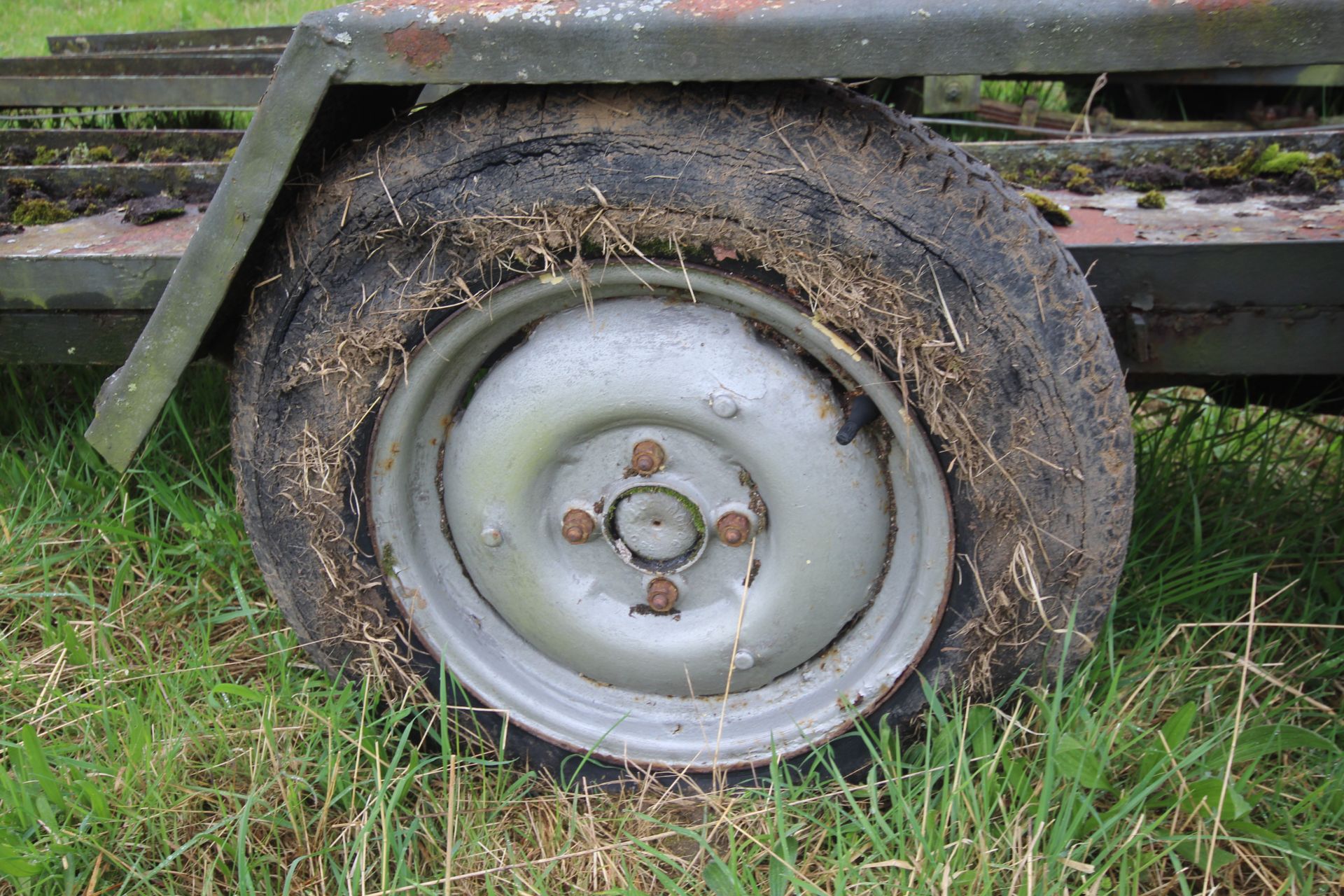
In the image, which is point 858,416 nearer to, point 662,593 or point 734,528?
point 734,528

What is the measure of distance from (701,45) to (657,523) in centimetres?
68

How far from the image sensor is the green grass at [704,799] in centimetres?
142

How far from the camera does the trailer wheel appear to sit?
1.30 metres

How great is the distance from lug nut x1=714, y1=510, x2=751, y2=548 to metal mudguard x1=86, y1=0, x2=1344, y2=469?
2.02ft

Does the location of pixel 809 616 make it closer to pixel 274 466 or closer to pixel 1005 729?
pixel 1005 729

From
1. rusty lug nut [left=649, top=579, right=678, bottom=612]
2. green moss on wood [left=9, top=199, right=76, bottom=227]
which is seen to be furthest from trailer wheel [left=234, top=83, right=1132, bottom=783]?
green moss on wood [left=9, top=199, right=76, bottom=227]

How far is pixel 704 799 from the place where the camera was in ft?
5.12

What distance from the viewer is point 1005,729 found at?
4.78 ft

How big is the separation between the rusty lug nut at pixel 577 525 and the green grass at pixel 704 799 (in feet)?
1.21

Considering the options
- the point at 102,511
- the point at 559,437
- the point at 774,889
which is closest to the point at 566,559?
the point at 559,437

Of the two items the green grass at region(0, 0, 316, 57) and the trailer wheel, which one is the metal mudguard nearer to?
the trailer wheel

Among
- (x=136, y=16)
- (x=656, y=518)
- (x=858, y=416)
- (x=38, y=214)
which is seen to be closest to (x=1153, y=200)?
(x=858, y=416)

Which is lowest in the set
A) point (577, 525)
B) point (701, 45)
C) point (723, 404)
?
point (577, 525)

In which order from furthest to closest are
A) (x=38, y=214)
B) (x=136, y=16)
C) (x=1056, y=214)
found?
(x=136, y=16)
(x=38, y=214)
(x=1056, y=214)
